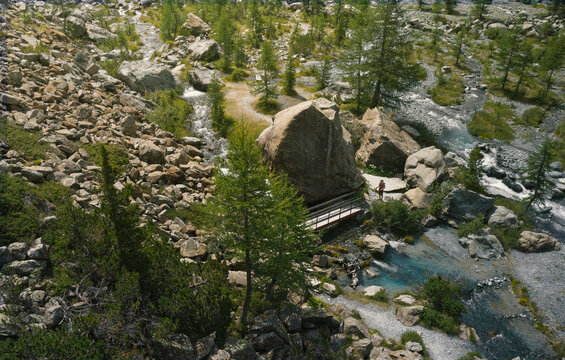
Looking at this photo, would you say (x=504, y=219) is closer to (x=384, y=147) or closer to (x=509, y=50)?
(x=384, y=147)

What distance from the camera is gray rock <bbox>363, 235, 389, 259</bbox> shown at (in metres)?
24.7

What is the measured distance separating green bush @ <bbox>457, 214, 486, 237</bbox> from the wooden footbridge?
8064 mm

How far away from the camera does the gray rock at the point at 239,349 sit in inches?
511

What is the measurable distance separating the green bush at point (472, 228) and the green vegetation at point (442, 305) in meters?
6.38

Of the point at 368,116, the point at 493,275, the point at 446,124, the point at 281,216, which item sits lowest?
the point at 493,275

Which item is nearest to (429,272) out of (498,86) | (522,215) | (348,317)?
(348,317)

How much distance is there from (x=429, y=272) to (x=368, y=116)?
66.7ft

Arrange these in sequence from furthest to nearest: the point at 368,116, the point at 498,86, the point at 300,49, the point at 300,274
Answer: the point at 300,49 < the point at 498,86 < the point at 368,116 < the point at 300,274

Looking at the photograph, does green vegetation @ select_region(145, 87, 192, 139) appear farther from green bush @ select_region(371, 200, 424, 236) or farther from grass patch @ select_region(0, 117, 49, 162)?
green bush @ select_region(371, 200, 424, 236)

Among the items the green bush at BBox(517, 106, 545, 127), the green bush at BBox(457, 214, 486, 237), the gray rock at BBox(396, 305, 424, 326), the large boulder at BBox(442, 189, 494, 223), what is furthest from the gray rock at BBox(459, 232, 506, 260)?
the green bush at BBox(517, 106, 545, 127)

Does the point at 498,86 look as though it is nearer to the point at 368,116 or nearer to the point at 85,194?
the point at 368,116

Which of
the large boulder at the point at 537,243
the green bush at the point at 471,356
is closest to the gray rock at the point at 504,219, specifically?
the large boulder at the point at 537,243

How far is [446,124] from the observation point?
44.6 metres

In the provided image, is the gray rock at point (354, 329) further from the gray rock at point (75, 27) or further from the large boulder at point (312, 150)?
the gray rock at point (75, 27)
